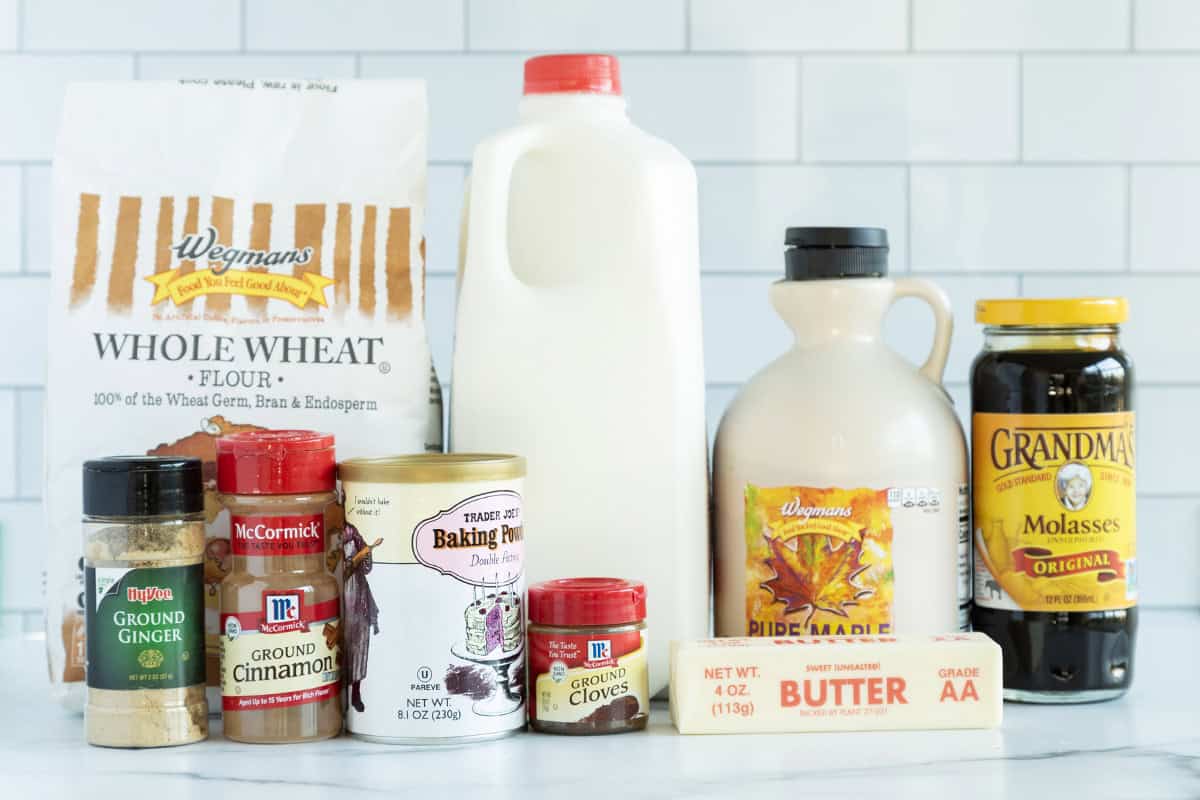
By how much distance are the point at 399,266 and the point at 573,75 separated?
0.17 meters

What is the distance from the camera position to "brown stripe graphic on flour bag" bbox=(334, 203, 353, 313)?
844mm

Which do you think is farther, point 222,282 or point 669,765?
point 222,282

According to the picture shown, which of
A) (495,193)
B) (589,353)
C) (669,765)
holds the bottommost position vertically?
(669,765)

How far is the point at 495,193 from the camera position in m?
0.82

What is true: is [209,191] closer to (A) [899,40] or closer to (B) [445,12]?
(B) [445,12]

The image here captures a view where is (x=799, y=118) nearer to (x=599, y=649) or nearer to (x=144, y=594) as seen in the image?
(x=599, y=649)

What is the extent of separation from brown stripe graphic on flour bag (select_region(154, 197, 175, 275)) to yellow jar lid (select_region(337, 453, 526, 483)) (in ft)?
0.66

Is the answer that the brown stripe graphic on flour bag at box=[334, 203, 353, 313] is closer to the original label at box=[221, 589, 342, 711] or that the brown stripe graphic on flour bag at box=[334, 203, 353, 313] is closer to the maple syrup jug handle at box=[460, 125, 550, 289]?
the maple syrup jug handle at box=[460, 125, 550, 289]

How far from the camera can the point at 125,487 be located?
0.70 metres

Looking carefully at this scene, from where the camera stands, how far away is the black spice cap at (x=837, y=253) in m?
0.84

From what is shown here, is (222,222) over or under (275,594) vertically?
over

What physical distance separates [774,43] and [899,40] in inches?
4.8

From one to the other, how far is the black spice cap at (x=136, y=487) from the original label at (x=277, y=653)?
7 cm

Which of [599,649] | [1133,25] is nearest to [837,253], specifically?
[599,649]
